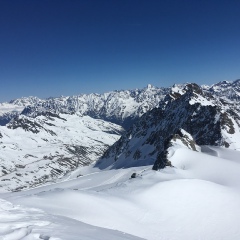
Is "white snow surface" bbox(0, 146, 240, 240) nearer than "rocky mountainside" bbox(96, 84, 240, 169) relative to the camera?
Yes

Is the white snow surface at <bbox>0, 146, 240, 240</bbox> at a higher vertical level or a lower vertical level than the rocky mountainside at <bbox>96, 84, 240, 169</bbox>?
lower

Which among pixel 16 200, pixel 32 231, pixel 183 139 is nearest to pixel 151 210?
pixel 16 200

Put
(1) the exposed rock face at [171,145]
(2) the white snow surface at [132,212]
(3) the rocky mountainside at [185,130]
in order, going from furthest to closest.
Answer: (3) the rocky mountainside at [185,130] → (1) the exposed rock face at [171,145] → (2) the white snow surface at [132,212]

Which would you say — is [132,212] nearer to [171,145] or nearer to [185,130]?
[171,145]

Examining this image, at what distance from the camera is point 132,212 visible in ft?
101

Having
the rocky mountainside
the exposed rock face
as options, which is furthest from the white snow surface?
the rocky mountainside

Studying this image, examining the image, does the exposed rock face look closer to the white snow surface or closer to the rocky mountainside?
the rocky mountainside

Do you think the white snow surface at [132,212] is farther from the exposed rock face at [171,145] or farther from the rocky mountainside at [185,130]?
the rocky mountainside at [185,130]

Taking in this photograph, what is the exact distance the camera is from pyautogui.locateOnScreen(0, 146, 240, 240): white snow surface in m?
18.7

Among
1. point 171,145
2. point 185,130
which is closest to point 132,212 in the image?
point 171,145

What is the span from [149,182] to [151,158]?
341 feet

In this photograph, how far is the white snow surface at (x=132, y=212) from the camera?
1867cm

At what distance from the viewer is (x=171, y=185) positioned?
133 ft

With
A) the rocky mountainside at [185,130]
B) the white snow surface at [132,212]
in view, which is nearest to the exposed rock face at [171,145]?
the rocky mountainside at [185,130]
